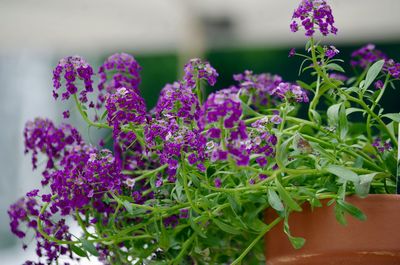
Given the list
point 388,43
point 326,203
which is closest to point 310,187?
point 326,203

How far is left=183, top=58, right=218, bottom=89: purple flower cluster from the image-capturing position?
788 millimetres

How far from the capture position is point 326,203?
724 mm

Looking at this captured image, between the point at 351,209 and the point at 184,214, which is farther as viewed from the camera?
the point at 184,214

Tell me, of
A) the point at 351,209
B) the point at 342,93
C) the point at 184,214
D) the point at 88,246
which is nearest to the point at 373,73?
the point at 342,93

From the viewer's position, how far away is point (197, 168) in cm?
73

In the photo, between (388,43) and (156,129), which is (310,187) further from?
(388,43)

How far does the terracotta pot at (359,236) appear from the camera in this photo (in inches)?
27.9

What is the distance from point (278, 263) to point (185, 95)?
0.21 metres

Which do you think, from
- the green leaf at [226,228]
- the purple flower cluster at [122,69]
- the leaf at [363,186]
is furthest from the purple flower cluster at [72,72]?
the leaf at [363,186]

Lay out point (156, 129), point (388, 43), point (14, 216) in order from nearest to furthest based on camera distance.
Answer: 1. point (156, 129)
2. point (14, 216)
3. point (388, 43)

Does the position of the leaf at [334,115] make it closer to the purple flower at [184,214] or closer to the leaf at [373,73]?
the leaf at [373,73]

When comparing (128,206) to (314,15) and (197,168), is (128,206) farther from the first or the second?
(314,15)

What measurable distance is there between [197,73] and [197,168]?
0.12 m

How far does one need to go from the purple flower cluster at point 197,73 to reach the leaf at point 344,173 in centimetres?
Answer: 18
